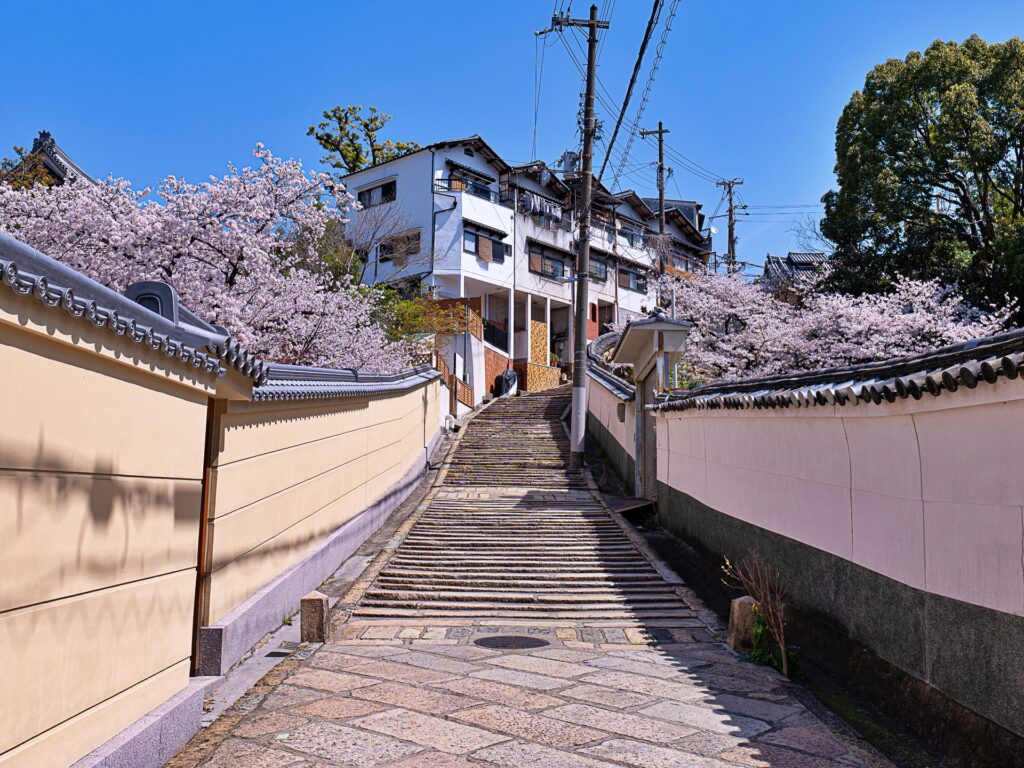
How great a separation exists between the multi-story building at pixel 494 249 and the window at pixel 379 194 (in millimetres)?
59

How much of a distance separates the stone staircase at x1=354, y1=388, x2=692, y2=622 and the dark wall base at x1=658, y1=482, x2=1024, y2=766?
2076 mm

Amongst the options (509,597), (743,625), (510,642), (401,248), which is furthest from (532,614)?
(401,248)

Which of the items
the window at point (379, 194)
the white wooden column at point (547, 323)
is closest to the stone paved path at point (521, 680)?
the window at point (379, 194)

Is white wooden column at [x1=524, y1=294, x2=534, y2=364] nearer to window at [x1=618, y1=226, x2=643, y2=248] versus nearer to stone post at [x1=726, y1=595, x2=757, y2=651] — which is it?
window at [x1=618, y1=226, x2=643, y2=248]

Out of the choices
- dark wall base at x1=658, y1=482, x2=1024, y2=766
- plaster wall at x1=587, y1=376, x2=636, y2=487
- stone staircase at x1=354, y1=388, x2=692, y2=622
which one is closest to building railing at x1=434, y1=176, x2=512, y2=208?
plaster wall at x1=587, y1=376, x2=636, y2=487

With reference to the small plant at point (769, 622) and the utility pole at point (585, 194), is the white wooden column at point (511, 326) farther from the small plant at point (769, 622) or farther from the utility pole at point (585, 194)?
the small plant at point (769, 622)

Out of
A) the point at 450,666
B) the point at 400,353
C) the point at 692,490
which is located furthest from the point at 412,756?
the point at 400,353

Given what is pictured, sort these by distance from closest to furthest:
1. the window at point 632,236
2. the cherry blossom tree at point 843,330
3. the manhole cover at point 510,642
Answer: the manhole cover at point 510,642, the cherry blossom tree at point 843,330, the window at point 632,236

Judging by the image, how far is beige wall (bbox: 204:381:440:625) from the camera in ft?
20.3

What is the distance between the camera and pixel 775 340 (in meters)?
23.1

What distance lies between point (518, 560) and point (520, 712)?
5280mm

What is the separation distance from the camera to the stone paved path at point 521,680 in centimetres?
467

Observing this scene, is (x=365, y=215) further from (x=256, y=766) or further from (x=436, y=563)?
(x=256, y=766)

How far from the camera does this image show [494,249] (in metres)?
36.9
